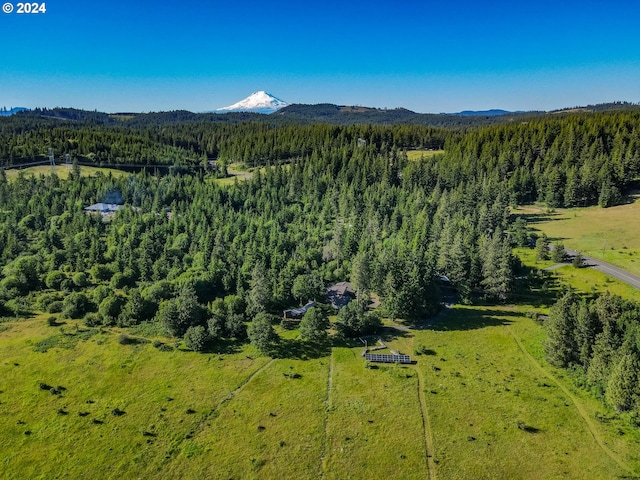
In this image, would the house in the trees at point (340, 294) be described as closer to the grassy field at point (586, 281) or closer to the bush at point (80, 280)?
the grassy field at point (586, 281)

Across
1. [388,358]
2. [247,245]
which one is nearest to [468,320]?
[388,358]

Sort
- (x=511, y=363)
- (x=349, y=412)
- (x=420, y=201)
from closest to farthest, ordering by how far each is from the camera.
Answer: (x=349, y=412) → (x=511, y=363) → (x=420, y=201)

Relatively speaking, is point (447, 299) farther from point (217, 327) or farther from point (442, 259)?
point (217, 327)

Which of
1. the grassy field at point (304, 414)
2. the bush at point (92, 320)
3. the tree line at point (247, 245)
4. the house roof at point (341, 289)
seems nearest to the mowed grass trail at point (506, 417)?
the grassy field at point (304, 414)

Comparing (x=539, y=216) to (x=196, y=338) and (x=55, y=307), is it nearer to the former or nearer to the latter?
(x=196, y=338)

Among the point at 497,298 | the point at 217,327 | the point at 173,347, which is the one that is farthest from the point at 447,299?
the point at 173,347

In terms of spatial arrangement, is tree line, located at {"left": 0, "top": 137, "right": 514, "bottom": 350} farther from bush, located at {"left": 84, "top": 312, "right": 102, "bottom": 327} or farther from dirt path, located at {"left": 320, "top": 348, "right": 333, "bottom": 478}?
dirt path, located at {"left": 320, "top": 348, "right": 333, "bottom": 478}

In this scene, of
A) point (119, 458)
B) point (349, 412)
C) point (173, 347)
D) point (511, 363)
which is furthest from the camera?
point (173, 347)
